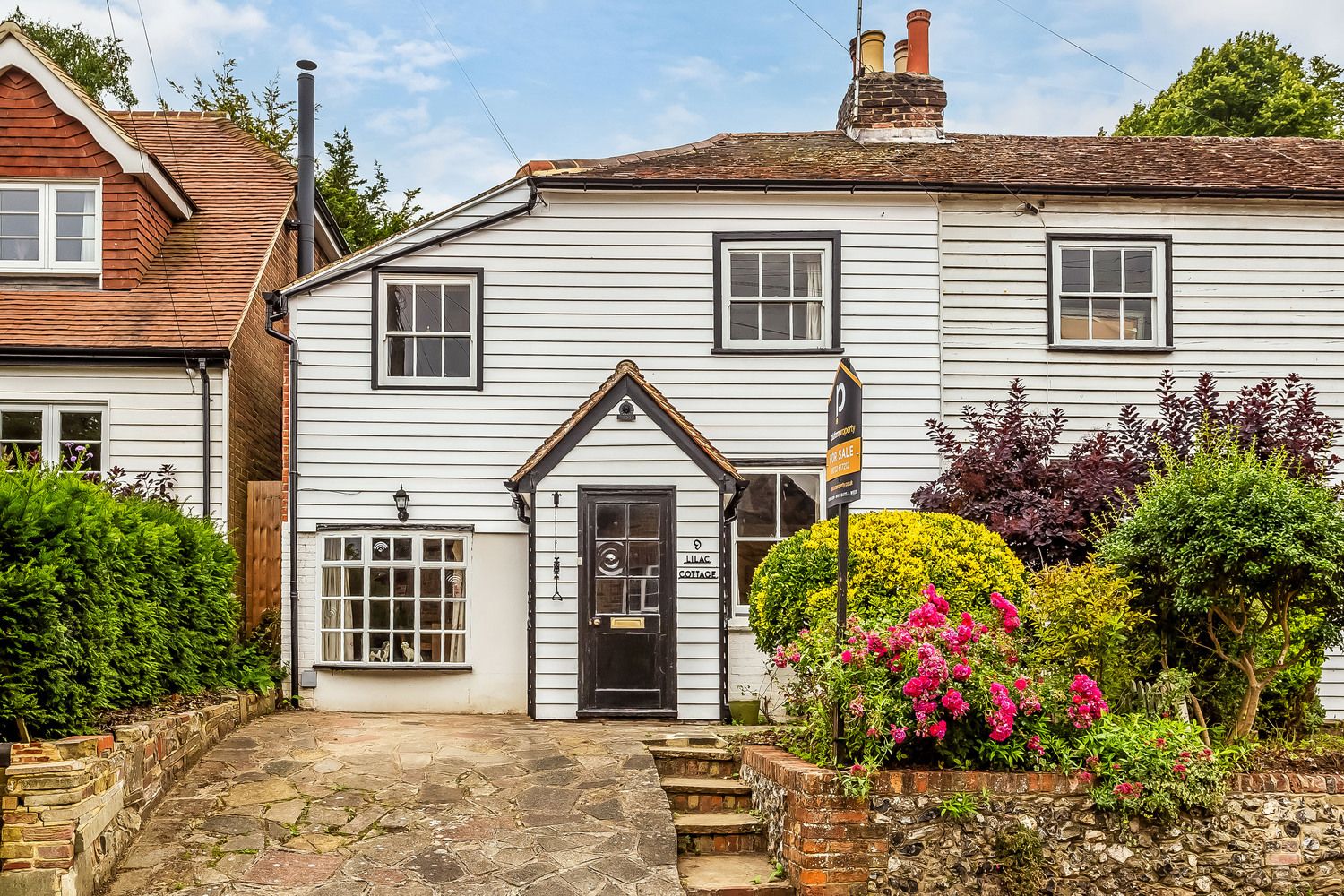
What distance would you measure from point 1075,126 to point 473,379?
27554mm

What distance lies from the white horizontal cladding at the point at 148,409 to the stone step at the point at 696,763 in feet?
21.6

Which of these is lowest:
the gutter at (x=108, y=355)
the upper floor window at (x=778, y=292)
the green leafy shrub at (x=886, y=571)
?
the green leafy shrub at (x=886, y=571)

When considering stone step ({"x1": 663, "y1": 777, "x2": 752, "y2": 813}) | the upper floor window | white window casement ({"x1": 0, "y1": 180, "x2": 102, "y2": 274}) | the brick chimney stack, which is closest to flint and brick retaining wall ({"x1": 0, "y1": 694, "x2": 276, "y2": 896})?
stone step ({"x1": 663, "y1": 777, "x2": 752, "y2": 813})

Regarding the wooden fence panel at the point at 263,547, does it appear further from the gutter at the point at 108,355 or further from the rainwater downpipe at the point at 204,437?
the gutter at the point at 108,355

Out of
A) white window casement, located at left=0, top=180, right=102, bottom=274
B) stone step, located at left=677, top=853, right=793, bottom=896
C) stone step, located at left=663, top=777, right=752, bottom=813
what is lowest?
stone step, located at left=677, top=853, right=793, bottom=896

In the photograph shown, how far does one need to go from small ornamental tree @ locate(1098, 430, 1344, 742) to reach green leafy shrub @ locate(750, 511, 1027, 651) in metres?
1.16

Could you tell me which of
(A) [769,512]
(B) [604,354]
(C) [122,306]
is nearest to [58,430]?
(C) [122,306]

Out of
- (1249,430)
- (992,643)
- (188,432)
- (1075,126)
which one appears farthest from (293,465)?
(1075,126)

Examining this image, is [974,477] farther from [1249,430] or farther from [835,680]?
[835,680]

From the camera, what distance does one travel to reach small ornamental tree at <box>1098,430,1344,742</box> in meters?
7.68

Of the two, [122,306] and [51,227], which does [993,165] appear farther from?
[51,227]

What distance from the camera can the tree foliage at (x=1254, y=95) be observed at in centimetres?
2541

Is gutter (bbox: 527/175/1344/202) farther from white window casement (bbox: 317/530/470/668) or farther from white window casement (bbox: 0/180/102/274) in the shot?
white window casement (bbox: 0/180/102/274)

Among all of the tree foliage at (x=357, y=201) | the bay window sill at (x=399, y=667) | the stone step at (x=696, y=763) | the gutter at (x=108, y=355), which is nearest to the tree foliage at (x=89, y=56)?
the tree foliage at (x=357, y=201)
